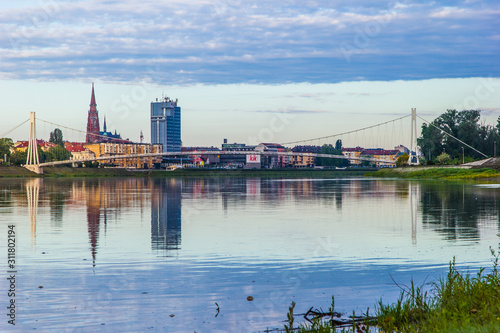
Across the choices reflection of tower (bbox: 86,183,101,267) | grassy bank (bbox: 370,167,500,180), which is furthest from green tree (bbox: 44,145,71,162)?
reflection of tower (bbox: 86,183,101,267)

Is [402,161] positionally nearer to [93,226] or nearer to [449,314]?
[93,226]

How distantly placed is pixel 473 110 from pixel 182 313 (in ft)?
303

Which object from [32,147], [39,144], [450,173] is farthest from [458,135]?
[39,144]

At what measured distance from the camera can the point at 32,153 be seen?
100m

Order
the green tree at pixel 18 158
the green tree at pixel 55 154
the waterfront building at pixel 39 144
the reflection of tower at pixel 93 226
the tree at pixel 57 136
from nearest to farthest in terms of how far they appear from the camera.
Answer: the reflection of tower at pixel 93 226
the green tree at pixel 18 158
the green tree at pixel 55 154
the waterfront building at pixel 39 144
the tree at pixel 57 136

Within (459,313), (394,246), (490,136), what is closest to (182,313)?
(459,313)

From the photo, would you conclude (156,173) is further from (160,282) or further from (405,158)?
(160,282)

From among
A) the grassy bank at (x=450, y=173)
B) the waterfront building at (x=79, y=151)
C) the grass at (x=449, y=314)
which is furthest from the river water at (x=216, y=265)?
the waterfront building at (x=79, y=151)

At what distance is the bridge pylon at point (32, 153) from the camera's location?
94562 mm

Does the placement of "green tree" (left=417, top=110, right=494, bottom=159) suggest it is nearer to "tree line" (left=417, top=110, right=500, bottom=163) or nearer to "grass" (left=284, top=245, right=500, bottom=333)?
"tree line" (left=417, top=110, right=500, bottom=163)

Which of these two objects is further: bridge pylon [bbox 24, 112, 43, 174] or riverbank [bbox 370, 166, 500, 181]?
bridge pylon [bbox 24, 112, 43, 174]

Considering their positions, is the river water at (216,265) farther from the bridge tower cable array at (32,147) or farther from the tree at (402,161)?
the bridge tower cable array at (32,147)

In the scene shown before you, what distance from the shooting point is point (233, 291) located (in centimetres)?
730

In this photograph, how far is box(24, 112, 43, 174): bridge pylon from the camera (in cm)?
9456
